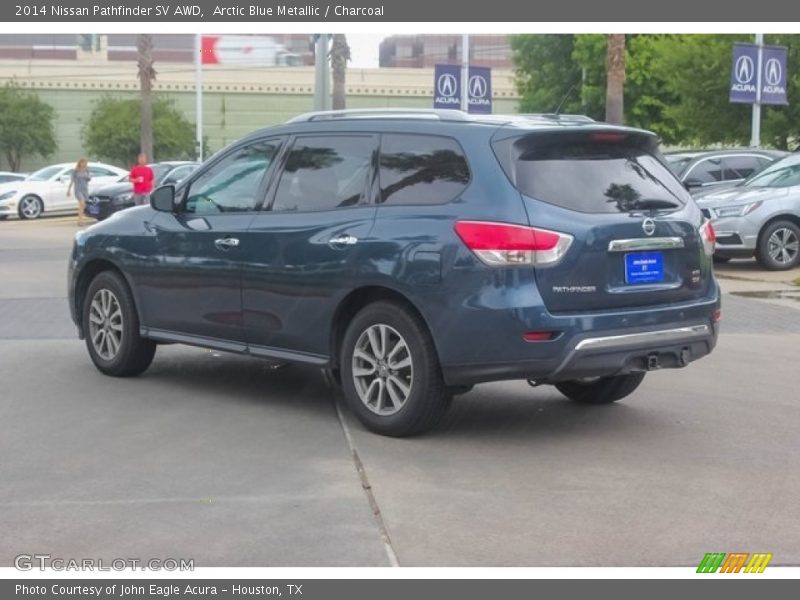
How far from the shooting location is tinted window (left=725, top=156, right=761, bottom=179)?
21.7m

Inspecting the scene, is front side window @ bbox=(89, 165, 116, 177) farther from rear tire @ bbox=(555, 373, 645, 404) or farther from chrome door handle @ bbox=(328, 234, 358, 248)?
chrome door handle @ bbox=(328, 234, 358, 248)

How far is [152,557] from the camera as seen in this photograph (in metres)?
5.53

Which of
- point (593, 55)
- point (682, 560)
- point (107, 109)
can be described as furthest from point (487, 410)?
point (107, 109)

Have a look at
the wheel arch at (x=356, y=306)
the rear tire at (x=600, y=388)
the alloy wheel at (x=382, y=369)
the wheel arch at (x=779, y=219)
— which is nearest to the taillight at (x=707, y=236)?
the rear tire at (x=600, y=388)

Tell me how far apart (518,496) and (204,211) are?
3489 mm

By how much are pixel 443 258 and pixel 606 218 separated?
926 millimetres

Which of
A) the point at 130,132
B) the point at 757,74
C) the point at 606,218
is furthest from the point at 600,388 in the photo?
the point at 130,132

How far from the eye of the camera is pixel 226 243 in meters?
8.62

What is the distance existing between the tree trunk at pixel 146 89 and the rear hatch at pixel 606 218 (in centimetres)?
3445

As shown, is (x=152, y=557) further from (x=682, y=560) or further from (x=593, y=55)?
(x=593, y=55)

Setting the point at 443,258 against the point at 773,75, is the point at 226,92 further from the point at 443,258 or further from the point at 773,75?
the point at 443,258

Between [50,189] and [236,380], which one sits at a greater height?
[50,189]

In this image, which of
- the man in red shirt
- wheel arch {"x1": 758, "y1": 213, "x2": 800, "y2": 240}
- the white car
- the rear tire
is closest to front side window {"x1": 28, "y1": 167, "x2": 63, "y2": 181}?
the white car

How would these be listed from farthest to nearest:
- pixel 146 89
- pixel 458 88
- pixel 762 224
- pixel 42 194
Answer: pixel 146 89 → pixel 42 194 → pixel 458 88 → pixel 762 224
